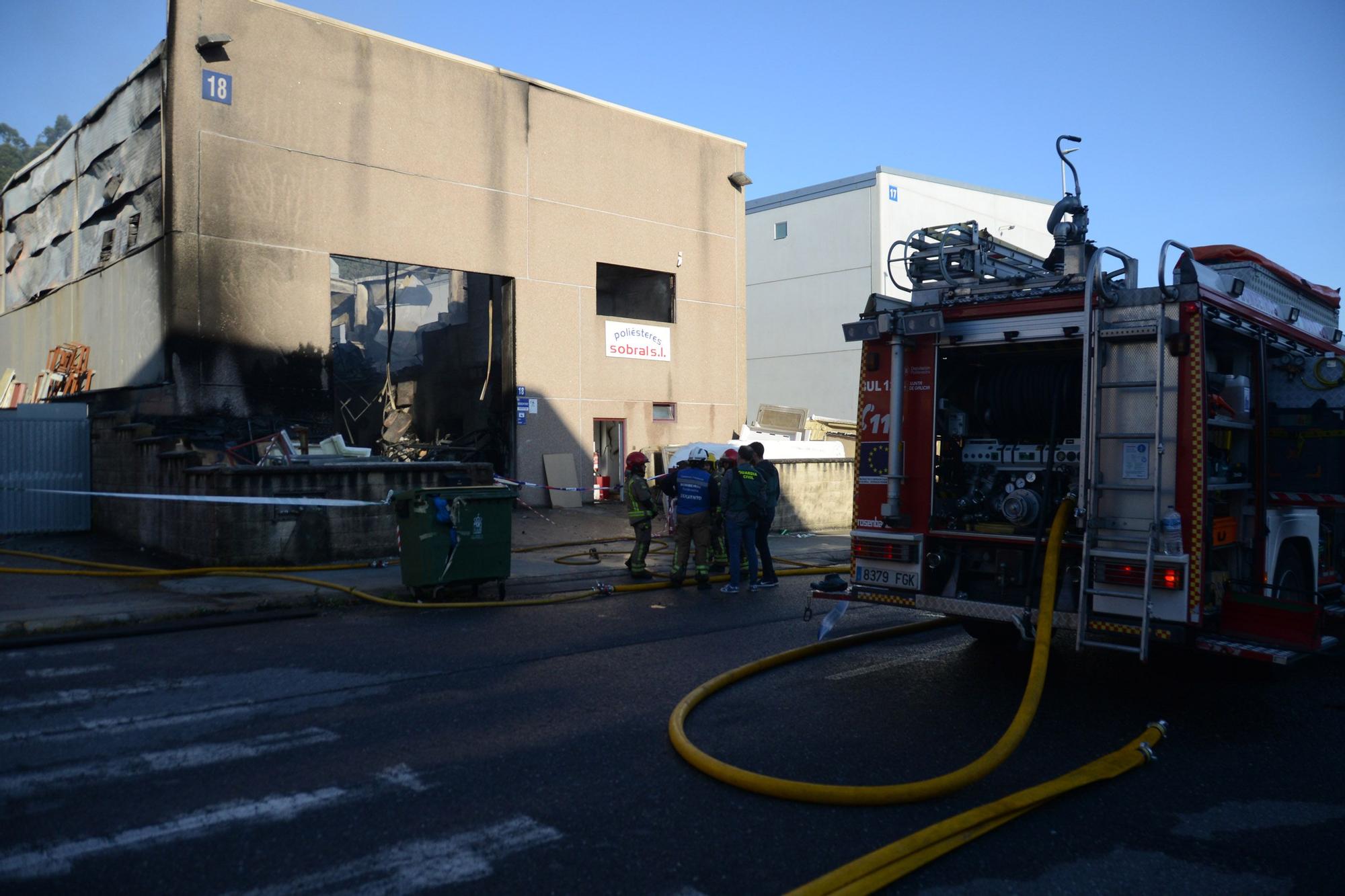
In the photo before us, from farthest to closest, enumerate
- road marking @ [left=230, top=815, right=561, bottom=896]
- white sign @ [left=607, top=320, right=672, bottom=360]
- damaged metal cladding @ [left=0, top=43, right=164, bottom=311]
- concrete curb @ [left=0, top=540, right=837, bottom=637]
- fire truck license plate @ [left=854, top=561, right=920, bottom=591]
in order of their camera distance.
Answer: white sign @ [left=607, top=320, right=672, bottom=360]
damaged metal cladding @ [left=0, top=43, right=164, bottom=311]
concrete curb @ [left=0, top=540, right=837, bottom=637]
fire truck license plate @ [left=854, top=561, right=920, bottom=591]
road marking @ [left=230, top=815, right=561, bottom=896]

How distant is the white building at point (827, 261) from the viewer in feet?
115

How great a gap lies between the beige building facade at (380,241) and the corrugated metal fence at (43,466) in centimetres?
134

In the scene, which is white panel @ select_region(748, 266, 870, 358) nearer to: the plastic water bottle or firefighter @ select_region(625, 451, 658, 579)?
firefighter @ select_region(625, 451, 658, 579)

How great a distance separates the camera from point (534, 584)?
1231cm

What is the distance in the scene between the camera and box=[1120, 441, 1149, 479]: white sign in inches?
241

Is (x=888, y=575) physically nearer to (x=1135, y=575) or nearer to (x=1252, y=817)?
(x=1135, y=575)

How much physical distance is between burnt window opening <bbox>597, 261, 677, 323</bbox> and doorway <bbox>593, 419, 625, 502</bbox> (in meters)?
2.75

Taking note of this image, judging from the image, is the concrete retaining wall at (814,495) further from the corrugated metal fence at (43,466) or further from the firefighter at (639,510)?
the corrugated metal fence at (43,466)

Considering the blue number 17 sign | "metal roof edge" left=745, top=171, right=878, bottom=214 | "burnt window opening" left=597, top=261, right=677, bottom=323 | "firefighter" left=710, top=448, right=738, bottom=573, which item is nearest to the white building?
"metal roof edge" left=745, top=171, right=878, bottom=214

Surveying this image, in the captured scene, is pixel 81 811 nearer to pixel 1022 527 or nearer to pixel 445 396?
pixel 1022 527

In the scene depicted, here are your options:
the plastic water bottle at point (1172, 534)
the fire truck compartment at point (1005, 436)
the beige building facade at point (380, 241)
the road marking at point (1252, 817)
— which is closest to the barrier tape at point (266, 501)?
the beige building facade at point (380, 241)

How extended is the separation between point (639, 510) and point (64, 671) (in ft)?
22.0

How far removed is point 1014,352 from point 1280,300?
317 centimetres

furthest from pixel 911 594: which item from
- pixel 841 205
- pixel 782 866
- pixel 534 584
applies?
pixel 841 205
